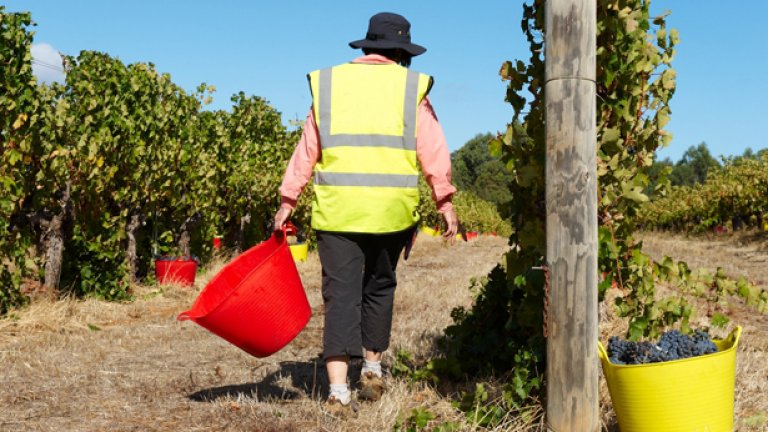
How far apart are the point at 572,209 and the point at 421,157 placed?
104cm

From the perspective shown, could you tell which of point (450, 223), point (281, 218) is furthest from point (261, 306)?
point (450, 223)

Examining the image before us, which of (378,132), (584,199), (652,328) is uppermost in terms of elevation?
(378,132)

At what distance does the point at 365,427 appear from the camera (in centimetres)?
347

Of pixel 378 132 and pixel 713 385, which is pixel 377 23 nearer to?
pixel 378 132

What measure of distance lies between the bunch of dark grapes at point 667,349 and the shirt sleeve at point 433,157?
1.13 m

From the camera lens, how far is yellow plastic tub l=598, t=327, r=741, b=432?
2.82m

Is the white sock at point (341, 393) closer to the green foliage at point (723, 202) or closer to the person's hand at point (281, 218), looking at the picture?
the person's hand at point (281, 218)

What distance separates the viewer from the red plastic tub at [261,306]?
11.9 ft

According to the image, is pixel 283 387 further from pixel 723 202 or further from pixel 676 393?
pixel 723 202

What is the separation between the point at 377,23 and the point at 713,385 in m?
2.33

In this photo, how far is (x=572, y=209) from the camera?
295cm

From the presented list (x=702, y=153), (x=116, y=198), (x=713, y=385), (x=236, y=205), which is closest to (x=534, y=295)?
(x=713, y=385)

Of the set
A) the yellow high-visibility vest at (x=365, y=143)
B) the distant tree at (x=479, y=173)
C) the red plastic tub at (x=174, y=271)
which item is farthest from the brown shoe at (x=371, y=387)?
the distant tree at (x=479, y=173)

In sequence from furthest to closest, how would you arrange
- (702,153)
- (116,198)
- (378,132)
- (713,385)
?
(702,153), (116,198), (378,132), (713,385)
